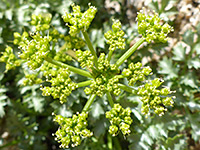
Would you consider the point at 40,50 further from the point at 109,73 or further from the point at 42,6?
the point at 42,6

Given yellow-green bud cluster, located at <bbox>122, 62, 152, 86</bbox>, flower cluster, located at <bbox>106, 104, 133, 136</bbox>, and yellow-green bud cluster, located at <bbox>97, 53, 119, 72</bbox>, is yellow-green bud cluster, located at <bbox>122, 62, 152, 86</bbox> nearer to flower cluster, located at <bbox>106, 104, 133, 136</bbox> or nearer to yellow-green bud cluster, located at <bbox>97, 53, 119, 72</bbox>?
yellow-green bud cluster, located at <bbox>97, 53, 119, 72</bbox>

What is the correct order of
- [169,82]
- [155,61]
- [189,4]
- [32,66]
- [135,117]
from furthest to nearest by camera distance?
[155,61]
[189,4]
[169,82]
[135,117]
[32,66]

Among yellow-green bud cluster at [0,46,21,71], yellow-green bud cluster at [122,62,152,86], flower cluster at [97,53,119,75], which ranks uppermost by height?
yellow-green bud cluster at [0,46,21,71]

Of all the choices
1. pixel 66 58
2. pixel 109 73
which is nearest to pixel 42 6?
pixel 66 58

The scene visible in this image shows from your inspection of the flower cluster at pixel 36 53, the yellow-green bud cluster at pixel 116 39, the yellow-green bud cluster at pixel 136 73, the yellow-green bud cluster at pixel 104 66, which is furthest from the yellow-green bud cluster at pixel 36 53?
the yellow-green bud cluster at pixel 136 73

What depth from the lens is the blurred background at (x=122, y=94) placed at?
389 centimetres

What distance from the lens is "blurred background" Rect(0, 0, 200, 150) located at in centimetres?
389

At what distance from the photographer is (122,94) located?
388 cm

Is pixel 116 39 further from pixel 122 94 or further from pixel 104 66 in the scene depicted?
pixel 122 94

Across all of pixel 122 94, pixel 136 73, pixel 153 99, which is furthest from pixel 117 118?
pixel 122 94

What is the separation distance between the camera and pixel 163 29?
289 cm

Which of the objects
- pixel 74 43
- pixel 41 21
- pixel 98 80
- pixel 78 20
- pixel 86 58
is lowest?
pixel 98 80

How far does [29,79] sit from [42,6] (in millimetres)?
1615

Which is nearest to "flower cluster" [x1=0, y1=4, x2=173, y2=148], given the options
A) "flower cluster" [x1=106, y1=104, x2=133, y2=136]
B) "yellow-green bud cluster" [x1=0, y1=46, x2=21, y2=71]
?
"flower cluster" [x1=106, y1=104, x2=133, y2=136]
